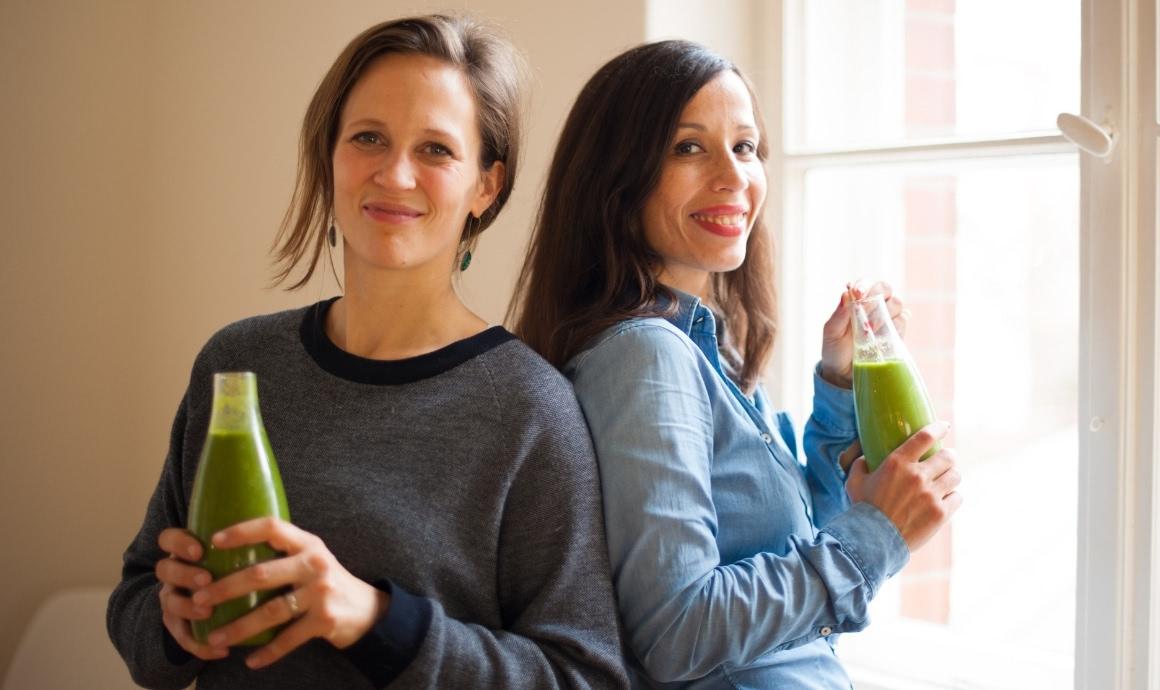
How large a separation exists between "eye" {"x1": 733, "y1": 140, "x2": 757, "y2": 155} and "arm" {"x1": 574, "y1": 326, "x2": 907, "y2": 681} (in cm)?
28

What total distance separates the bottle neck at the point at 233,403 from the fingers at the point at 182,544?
94 millimetres

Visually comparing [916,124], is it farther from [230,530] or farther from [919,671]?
[230,530]

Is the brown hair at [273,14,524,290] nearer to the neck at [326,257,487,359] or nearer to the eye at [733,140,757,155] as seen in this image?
the neck at [326,257,487,359]

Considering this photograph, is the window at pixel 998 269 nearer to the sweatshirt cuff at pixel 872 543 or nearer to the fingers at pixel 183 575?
the sweatshirt cuff at pixel 872 543

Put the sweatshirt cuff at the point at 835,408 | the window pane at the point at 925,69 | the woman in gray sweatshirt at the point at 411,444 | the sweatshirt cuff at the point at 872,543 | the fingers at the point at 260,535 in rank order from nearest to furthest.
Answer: the fingers at the point at 260,535
the woman in gray sweatshirt at the point at 411,444
the sweatshirt cuff at the point at 872,543
the sweatshirt cuff at the point at 835,408
the window pane at the point at 925,69

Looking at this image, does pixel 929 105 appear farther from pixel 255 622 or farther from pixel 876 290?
pixel 255 622

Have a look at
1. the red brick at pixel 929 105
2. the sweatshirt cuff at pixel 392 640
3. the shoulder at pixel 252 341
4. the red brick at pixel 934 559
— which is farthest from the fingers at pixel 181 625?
the red brick at pixel 929 105

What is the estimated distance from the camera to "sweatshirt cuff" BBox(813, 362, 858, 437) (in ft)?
4.76

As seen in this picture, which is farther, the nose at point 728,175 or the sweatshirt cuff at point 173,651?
the nose at point 728,175

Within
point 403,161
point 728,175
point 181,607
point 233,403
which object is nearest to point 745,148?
point 728,175

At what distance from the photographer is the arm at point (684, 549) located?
115cm

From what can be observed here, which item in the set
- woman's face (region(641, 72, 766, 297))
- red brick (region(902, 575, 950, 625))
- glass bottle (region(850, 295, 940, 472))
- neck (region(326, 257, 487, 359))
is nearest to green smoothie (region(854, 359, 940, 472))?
glass bottle (region(850, 295, 940, 472))

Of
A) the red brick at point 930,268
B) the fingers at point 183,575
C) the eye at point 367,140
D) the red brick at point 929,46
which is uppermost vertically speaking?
the red brick at point 929,46

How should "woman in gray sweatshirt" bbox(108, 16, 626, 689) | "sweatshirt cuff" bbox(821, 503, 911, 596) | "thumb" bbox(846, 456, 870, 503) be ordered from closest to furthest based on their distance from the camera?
"woman in gray sweatshirt" bbox(108, 16, 626, 689)
"sweatshirt cuff" bbox(821, 503, 911, 596)
"thumb" bbox(846, 456, 870, 503)
